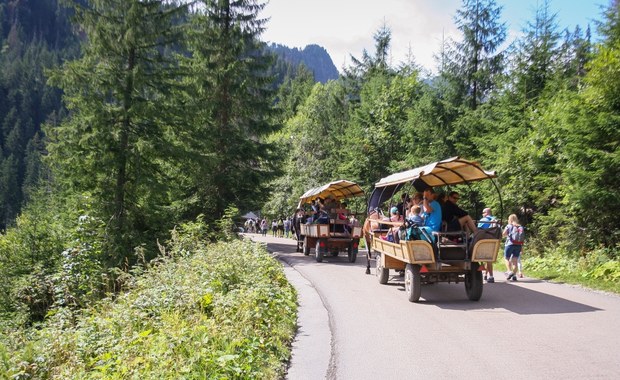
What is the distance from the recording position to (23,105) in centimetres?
13750

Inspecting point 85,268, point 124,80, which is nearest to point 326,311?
point 85,268

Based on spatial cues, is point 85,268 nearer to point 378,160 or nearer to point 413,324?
point 413,324

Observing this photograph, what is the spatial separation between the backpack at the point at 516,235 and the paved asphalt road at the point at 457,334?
5.17 feet

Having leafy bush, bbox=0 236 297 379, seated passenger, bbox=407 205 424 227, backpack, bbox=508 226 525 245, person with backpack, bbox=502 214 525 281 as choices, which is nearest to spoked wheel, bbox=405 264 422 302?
seated passenger, bbox=407 205 424 227

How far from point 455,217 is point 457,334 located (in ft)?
14.1

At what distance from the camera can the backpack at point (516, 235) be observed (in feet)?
41.8

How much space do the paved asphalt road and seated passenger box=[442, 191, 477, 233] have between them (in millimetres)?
1491

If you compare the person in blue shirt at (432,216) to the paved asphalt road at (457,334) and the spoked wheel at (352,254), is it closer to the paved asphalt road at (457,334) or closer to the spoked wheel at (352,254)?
the paved asphalt road at (457,334)

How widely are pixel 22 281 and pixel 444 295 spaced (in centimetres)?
1219

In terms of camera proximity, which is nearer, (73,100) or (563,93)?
(563,93)

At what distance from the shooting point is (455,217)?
1097cm

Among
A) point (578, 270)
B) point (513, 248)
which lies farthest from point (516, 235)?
point (578, 270)

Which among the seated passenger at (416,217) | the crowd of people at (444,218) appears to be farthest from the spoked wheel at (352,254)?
the seated passenger at (416,217)

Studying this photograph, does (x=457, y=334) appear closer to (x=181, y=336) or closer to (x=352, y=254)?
(x=181, y=336)
